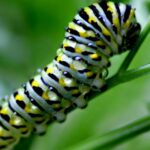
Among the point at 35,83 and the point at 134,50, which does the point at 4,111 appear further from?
the point at 134,50

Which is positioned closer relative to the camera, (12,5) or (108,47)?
(108,47)

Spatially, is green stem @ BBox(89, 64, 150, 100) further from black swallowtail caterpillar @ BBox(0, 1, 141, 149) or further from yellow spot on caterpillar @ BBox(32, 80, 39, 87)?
yellow spot on caterpillar @ BBox(32, 80, 39, 87)

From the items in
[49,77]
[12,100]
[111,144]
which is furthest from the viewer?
[12,100]

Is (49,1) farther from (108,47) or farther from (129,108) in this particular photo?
(108,47)

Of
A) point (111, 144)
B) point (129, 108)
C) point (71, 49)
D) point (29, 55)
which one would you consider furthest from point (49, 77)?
point (129, 108)

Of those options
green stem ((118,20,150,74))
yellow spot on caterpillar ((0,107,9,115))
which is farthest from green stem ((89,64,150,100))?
yellow spot on caterpillar ((0,107,9,115))

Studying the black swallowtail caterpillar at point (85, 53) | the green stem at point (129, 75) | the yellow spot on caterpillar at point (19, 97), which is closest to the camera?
the green stem at point (129, 75)

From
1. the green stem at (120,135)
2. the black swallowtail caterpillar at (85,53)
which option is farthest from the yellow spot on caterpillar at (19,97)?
the green stem at (120,135)

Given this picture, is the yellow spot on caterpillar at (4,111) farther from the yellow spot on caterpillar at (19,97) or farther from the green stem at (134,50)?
the green stem at (134,50)
